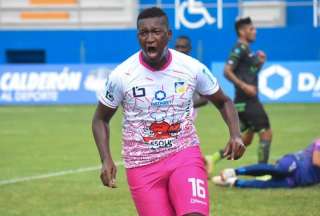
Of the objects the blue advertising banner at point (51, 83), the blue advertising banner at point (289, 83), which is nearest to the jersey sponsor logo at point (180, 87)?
the blue advertising banner at point (289, 83)

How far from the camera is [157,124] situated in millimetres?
7102

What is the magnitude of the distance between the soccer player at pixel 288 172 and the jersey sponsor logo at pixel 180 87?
4.23m

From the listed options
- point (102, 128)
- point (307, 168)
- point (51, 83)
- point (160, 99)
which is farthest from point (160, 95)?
point (51, 83)

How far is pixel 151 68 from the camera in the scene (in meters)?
7.03

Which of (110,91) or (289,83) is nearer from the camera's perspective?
(110,91)

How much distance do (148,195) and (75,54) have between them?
24079 mm

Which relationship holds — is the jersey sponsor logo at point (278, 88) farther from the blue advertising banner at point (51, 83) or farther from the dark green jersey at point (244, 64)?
the dark green jersey at point (244, 64)

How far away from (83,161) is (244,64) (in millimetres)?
3184

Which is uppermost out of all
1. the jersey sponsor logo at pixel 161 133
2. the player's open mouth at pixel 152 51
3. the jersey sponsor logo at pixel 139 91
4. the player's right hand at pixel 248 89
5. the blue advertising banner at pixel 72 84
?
the player's open mouth at pixel 152 51

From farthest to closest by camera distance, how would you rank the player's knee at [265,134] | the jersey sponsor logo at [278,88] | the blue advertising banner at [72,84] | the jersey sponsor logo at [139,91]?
the blue advertising banner at [72,84] → the jersey sponsor logo at [278,88] → the player's knee at [265,134] → the jersey sponsor logo at [139,91]

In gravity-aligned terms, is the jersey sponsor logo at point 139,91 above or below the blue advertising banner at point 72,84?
above

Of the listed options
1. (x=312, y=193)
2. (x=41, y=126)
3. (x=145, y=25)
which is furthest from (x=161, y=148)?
(x=41, y=126)

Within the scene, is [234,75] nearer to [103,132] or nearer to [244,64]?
[244,64]

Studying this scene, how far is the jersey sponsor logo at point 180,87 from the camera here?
7.05m
